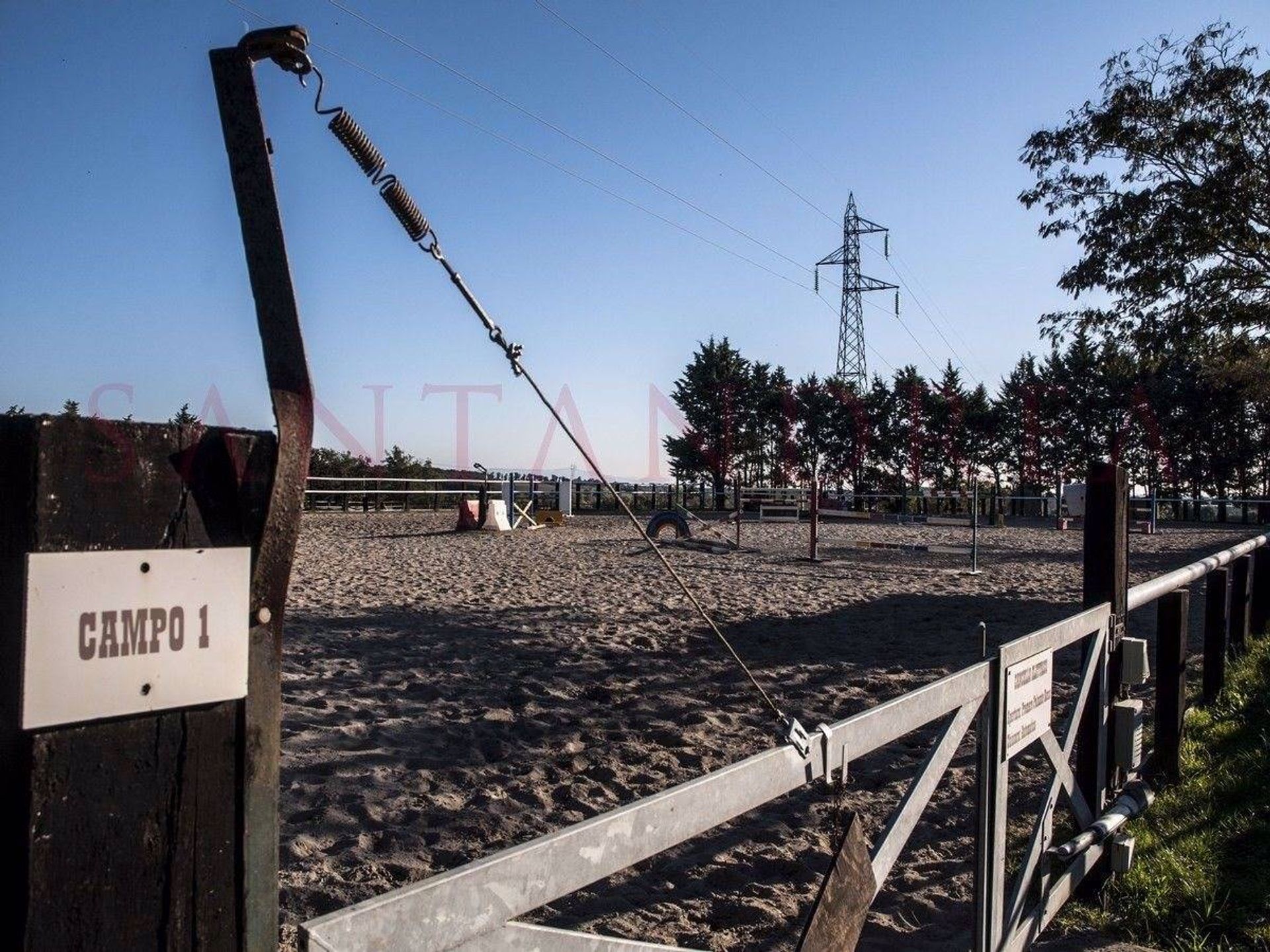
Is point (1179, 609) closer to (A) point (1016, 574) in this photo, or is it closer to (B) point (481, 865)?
(B) point (481, 865)

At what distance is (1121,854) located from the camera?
3.63 metres

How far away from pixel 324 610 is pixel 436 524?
54.8 ft

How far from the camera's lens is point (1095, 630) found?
141 inches

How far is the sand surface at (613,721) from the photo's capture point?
3.60 meters

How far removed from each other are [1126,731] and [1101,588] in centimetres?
66

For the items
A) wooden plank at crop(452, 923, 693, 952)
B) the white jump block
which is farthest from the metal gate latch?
the white jump block

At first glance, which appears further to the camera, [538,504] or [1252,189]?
[538,504]

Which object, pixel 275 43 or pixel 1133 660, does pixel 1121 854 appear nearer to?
pixel 1133 660

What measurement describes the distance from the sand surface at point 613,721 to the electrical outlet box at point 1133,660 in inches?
24.6

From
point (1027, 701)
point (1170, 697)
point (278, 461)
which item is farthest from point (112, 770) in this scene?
point (1170, 697)

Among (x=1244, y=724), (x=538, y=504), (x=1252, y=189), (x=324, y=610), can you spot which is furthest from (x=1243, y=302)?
(x=538, y=504)

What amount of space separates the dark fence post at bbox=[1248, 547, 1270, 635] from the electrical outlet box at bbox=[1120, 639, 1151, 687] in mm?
5402

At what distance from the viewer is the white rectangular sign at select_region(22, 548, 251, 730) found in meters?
0.87

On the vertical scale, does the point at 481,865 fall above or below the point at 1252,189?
below
